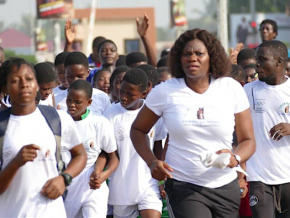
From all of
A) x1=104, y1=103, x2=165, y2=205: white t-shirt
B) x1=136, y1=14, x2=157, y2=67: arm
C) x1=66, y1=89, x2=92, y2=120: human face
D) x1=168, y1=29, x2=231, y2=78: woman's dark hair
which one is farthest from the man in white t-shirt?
x1=136, y1=14, x2=157, y2=67: arm

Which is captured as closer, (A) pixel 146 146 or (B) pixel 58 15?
(A) pixel 146 146

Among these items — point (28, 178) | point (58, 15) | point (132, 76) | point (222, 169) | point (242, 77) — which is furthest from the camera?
point (58, 15)

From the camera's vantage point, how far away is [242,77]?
35.8 ft

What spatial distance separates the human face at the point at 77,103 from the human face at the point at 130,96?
38 cm

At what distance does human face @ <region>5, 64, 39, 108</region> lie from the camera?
621cm

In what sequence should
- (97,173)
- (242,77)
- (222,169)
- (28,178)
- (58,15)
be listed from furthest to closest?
(58,15)
(242,77)
(97,173)
(222,169)
(28,178)

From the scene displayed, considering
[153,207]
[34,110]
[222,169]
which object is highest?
[34,110]

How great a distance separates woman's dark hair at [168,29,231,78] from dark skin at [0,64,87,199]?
1.11 meters

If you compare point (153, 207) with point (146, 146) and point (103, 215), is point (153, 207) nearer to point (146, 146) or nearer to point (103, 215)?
point (103, 215)

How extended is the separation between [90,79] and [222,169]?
588 cm

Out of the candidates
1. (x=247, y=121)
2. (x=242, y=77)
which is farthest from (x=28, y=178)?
(x=242, y=77)

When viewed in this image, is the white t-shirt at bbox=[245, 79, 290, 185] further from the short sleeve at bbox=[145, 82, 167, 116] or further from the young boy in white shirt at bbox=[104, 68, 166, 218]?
the short sleeve at bbox=[145, 82, 167, 116]

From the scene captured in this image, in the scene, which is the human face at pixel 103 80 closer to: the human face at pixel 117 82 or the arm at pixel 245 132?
the human face at pixel 117 82

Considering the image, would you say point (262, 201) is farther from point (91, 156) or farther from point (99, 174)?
point (91, 156)
